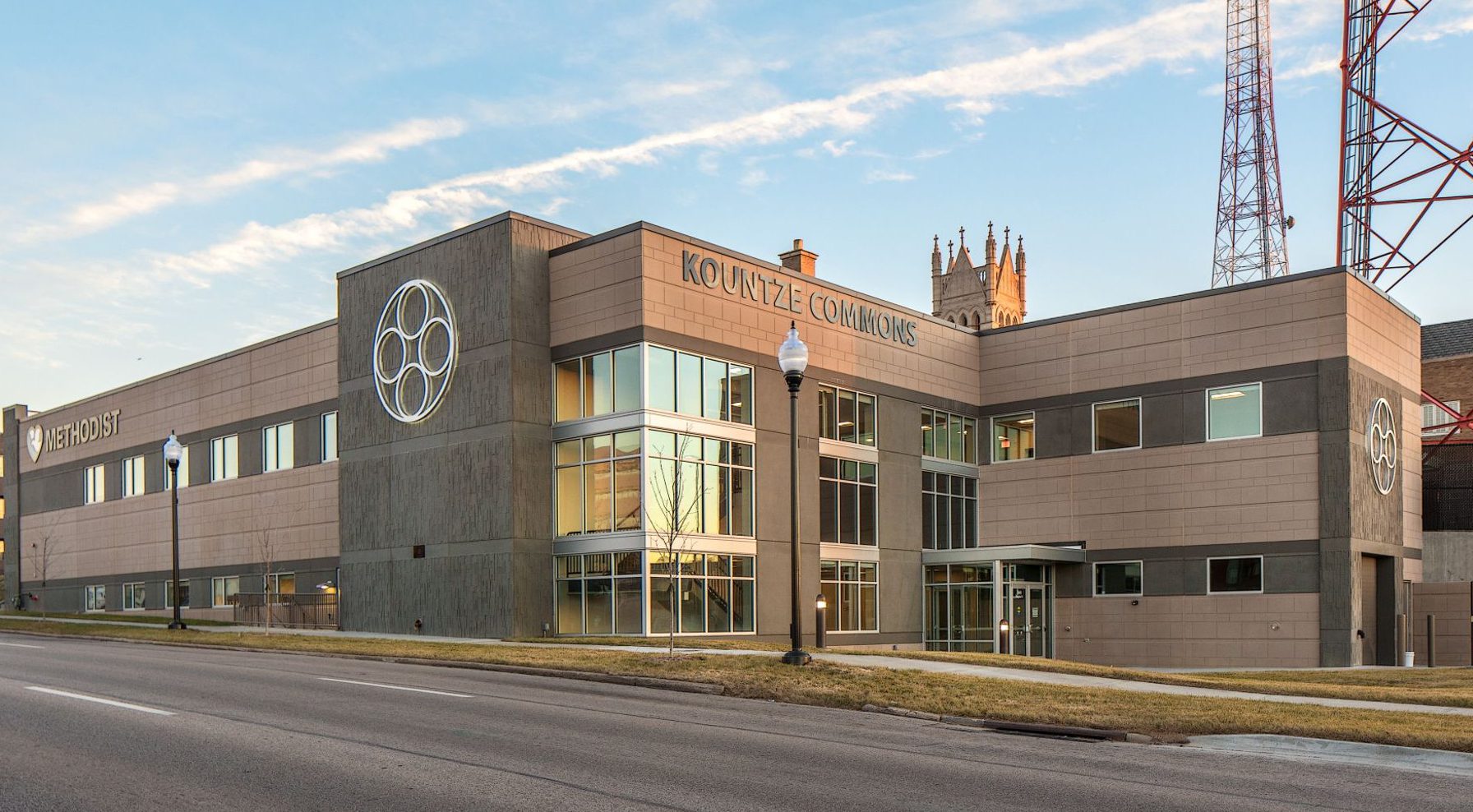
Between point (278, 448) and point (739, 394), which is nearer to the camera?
point (739, 394)

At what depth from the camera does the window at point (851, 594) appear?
122 feet

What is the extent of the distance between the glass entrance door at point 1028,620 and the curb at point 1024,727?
23923 mm

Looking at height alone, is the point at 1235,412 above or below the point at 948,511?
above

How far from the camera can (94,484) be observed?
185 ft

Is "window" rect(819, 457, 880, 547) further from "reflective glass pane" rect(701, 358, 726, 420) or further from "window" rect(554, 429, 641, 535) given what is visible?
"window" rect(554, 429, 641, 535)

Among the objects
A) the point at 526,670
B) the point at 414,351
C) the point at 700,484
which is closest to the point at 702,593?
the point at 700,484

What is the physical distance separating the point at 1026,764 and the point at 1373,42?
40291 millimetres

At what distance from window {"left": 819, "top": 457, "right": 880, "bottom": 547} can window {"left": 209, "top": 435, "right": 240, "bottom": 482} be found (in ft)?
76.1

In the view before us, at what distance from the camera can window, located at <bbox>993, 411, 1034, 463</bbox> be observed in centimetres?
4262

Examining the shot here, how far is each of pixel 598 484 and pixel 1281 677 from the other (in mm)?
17062

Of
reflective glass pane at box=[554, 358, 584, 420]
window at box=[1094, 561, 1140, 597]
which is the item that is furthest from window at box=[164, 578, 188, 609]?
window at box=[1094, 561, 1140, 597]

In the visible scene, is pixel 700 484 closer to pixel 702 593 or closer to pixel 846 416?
pixel 702 593

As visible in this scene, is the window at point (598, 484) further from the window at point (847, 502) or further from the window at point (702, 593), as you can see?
the window at point (847, 502)

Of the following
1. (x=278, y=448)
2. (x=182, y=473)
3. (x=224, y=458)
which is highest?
(x=278, y=448)
